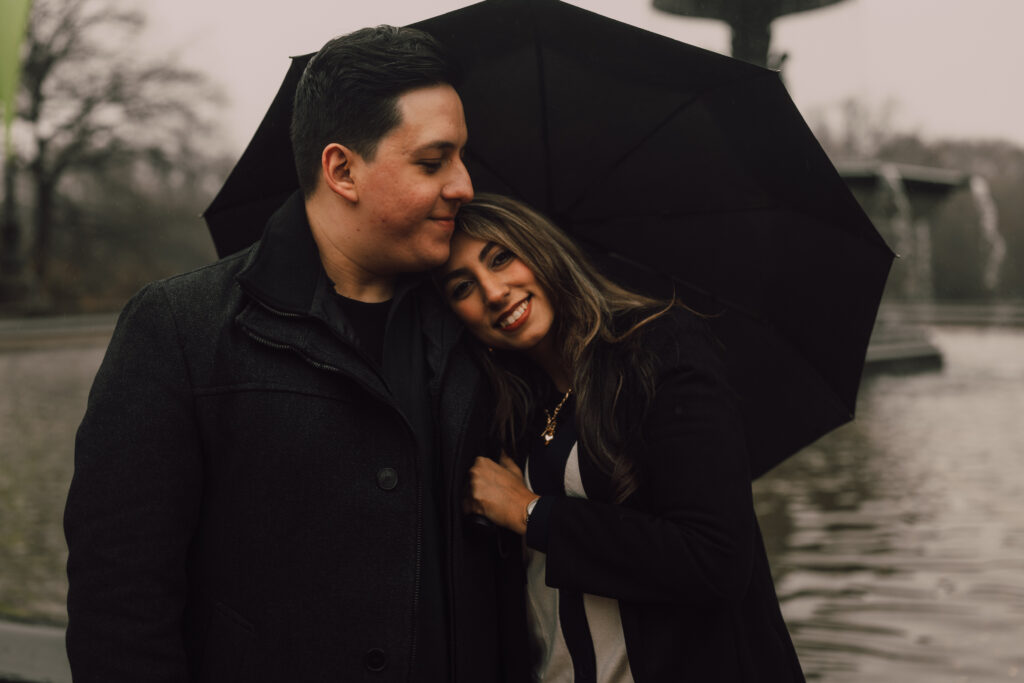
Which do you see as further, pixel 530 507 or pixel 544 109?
pixel 544 109

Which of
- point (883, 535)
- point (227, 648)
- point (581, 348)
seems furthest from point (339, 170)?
point (883, 535)

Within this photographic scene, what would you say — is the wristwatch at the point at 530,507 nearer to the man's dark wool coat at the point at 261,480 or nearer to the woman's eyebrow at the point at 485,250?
the man's dark wool coat at the point at 261,480

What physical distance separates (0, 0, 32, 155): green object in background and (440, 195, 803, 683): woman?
41.3 inches

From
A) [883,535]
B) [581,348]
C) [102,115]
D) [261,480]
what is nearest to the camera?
[261,480]

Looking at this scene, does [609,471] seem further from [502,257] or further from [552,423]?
[502,257]

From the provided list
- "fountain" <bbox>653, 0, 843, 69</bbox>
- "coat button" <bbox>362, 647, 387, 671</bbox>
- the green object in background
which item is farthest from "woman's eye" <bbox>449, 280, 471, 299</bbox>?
"fountain" <bbox>653, 0, 843, 69</bbox>

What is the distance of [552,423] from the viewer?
7.22 feet

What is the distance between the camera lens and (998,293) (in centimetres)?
2889

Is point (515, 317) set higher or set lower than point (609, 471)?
higher

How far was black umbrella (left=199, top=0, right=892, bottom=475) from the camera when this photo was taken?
2289 millimetres

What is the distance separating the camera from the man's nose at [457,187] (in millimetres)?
2012

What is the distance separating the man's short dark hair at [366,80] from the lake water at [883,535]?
8.74 ft

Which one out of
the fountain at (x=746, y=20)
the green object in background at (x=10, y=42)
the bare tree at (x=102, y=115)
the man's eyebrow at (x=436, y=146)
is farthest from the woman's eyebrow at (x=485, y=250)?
the bare tree at (x=102, y=115)

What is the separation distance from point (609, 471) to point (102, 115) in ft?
90.4
